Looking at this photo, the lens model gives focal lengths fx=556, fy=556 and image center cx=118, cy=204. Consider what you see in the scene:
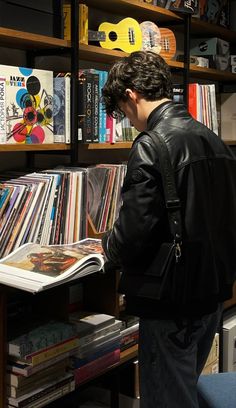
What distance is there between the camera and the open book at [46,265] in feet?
5.12

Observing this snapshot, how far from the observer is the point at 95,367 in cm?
204

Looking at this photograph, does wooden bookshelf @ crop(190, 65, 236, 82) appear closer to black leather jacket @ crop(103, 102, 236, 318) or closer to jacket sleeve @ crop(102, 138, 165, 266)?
black leather jacket @ crop(103, 102, 236, 318)

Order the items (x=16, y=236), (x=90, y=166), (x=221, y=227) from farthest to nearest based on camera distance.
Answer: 1. (x=90, y=166)
2. (x=16, y=236)
3. (x=221, y=227)

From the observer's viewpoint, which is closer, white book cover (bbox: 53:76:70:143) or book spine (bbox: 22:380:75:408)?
book spine (bbox: 22:380:75:408)

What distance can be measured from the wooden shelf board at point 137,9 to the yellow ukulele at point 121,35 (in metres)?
0.08

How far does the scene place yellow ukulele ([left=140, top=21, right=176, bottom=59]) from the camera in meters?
2.56

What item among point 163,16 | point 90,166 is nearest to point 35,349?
point 90,166

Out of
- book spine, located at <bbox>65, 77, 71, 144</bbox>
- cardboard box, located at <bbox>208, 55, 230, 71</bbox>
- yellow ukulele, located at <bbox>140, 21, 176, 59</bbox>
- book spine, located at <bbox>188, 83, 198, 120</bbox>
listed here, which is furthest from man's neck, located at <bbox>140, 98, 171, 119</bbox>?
cardboard box, located at <bbox>208, 55, 230, 71</bbox>

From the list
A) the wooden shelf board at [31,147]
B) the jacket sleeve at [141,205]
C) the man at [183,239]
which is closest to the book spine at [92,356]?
the man at [183,239]

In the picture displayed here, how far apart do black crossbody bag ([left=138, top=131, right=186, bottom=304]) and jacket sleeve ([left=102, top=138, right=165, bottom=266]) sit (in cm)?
2

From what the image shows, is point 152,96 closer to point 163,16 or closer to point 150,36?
point 150,36

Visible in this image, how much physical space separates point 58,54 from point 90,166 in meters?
0.45

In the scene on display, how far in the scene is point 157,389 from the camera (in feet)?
5.31

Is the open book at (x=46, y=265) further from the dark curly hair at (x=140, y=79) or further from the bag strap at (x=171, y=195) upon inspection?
the dark curly hair at (x=140, y=79)
